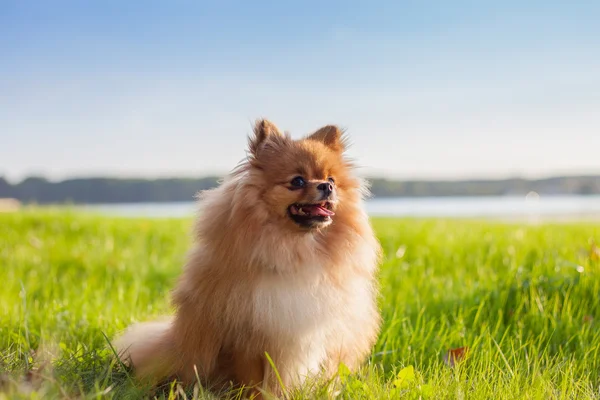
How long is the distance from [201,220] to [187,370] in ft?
2.66

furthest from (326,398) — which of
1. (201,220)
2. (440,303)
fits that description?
(440,303)

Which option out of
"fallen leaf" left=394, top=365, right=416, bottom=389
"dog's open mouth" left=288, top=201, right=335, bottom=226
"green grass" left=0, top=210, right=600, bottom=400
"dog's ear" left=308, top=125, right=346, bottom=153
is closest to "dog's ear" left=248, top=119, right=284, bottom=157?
"dog's ear" left=308, top=125, right=346, bottom=153

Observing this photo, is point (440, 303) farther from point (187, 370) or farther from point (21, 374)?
point (21, 374)

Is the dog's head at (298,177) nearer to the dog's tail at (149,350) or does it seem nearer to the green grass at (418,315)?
the green grass at (418,315)

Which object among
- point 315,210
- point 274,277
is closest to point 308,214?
point 315,210

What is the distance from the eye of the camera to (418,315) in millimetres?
4336

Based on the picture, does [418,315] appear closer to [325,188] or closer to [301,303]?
Result: [301,303]

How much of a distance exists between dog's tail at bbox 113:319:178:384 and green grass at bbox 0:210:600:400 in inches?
4.2

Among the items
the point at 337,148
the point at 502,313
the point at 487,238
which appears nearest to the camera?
the point at 337,148

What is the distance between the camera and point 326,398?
115 inches

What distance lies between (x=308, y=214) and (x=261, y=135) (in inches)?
21.9

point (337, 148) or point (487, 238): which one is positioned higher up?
point (337, 148)

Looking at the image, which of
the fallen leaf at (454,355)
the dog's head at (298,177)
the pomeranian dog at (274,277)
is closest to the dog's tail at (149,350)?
the pomeranian dog at (274,277)

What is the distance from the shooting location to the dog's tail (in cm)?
314
